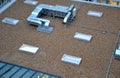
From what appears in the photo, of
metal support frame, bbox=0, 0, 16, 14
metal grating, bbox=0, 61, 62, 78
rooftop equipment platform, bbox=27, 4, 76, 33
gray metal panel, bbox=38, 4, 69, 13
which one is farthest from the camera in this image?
metal support frame, bbox=0, 0, 16, 14

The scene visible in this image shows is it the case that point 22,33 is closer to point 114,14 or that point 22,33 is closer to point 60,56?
point 60,56

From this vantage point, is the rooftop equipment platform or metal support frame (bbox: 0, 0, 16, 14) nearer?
the rooftop equipment platform

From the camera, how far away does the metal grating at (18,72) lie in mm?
2950


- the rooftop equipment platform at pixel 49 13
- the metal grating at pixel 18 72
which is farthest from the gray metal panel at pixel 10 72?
the rooftop equipment platform at pixel 49 13

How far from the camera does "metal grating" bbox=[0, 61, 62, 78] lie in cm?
295

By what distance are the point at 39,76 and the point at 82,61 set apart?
0.54 meters

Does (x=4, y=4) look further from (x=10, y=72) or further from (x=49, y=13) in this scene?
(x=10, y=72)

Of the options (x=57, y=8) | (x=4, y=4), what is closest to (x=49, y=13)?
(x=57, y=8)

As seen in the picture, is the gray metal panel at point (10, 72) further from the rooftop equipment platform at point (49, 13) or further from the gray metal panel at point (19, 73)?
the rooftop equipment platform at point (49, 13)

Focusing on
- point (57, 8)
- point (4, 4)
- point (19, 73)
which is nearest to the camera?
point (19, 73)

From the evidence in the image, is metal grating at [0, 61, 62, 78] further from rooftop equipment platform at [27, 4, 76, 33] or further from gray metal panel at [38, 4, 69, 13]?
gray metal panel at [38, 4, 69, 13]

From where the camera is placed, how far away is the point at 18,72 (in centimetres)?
301

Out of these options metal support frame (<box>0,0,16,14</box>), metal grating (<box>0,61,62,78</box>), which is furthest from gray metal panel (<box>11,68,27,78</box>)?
metal support frame (<box>0,0,16,14</box>)

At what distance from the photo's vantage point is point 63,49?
3.30 metres
